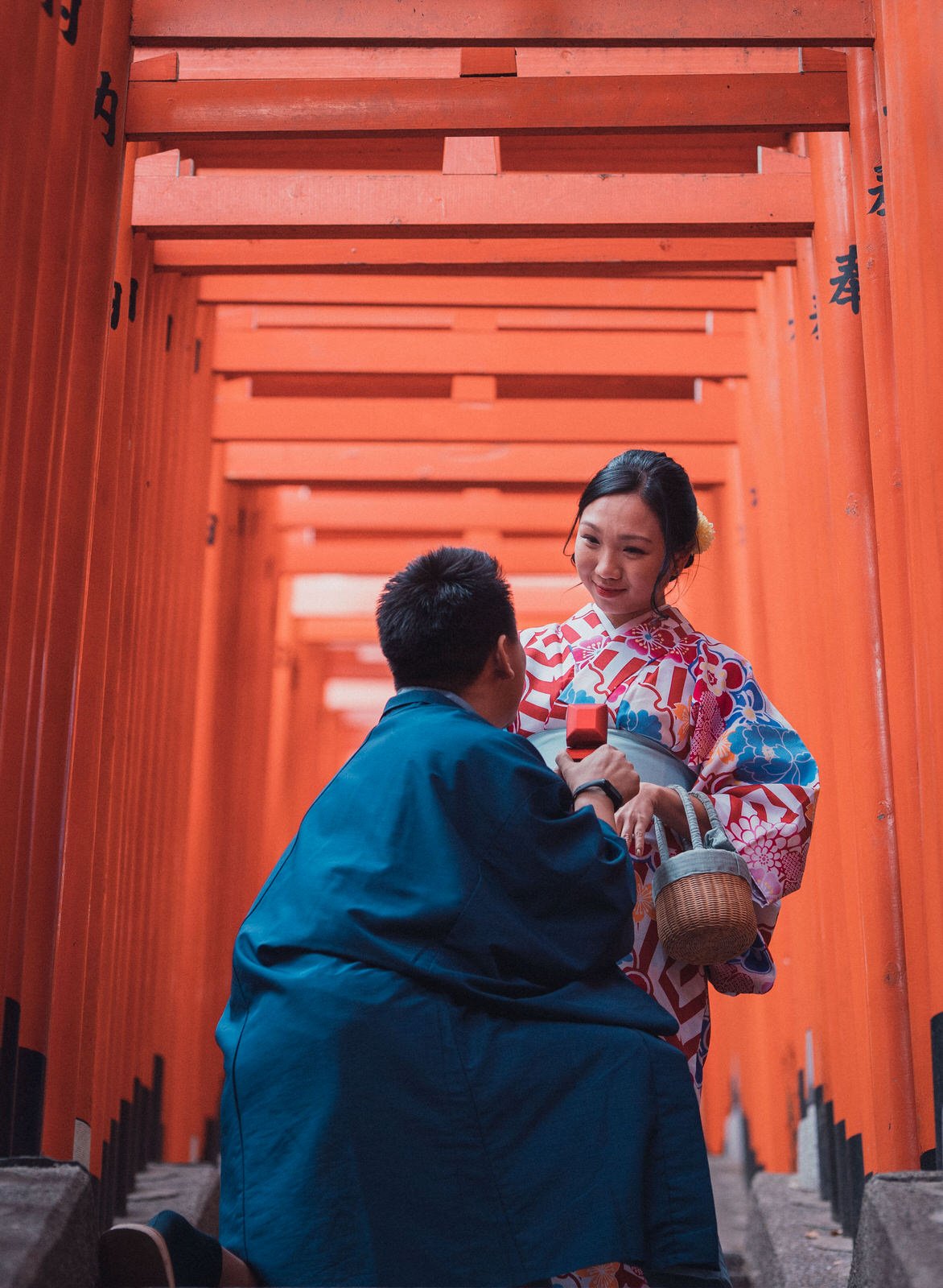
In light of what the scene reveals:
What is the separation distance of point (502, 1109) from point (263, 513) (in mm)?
6134

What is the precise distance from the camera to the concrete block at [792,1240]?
3523 millimetres

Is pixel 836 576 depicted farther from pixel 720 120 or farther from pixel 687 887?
pixel 687 887

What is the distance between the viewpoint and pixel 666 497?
119 inches

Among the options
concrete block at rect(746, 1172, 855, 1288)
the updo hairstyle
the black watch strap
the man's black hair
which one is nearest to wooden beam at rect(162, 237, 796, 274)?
the updo hairstyle

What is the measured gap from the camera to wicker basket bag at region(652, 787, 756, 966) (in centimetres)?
247

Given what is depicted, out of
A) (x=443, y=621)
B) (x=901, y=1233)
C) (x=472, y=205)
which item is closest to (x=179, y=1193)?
(x=443, y=621)

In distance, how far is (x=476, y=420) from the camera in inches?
263

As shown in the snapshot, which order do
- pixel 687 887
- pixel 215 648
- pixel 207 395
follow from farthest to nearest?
1. pixel 215 648
2. pixel 207 395
3. pixel 687 887

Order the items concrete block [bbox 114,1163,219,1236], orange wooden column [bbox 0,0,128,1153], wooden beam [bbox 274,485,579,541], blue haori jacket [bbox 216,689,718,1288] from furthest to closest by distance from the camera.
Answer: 1. wooden beam [bbox 274,485,579,541]
2. concrete block [bbox 114,1163,219,1236]
3. orange wooden column [bbox 0,0,128,1153]
4. blue haori jacket [bbox 216,689,718,1288]

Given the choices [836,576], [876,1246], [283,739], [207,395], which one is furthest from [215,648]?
[876,1246]

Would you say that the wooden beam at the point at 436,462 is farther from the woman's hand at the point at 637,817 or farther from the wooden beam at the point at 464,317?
the woman's hand at the point at 637,817

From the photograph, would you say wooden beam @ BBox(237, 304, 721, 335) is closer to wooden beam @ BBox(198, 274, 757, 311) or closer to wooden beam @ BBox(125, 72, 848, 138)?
wooden beam @ BBox(198, 274, 757, 311)

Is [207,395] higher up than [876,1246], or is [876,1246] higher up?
[207,395]

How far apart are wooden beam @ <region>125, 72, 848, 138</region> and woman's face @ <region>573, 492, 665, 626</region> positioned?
1389mm
